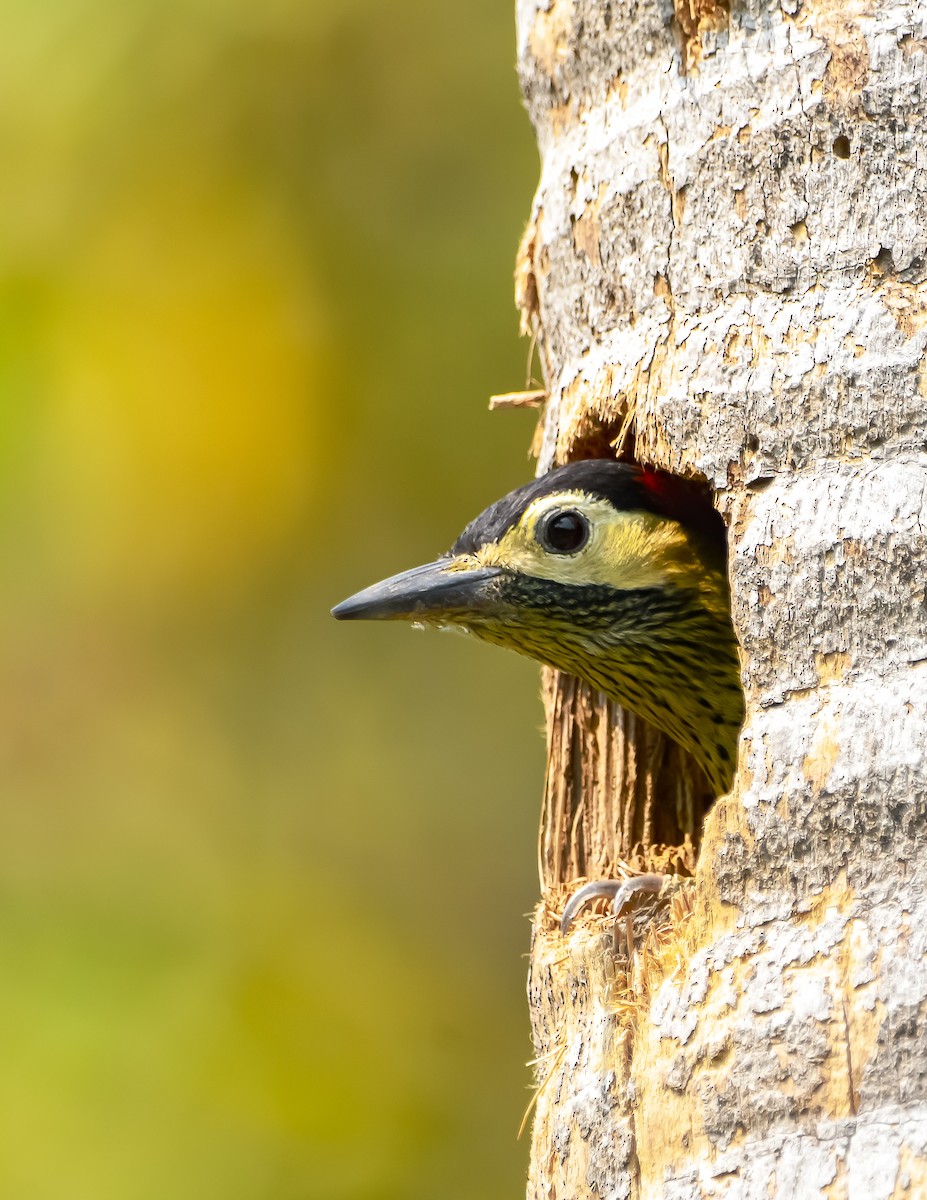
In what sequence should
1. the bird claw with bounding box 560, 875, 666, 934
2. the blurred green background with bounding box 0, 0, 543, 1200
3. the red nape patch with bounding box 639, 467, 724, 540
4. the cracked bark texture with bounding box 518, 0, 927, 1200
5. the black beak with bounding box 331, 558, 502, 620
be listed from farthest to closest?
1. the blurred green background with bounding box 0, 0, 543, 1200
2. the red nape patch with bounding box 639, 467, 724, 540
3. the black beak with bounding box 331, 558, 502, 620
4. the bird claw with bounding box 560, 875, 666, 934
5. the cracked bark texture with bounding box 518, 0, 927, 1200

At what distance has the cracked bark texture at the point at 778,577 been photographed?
291 centimetres

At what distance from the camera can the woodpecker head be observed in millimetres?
4379

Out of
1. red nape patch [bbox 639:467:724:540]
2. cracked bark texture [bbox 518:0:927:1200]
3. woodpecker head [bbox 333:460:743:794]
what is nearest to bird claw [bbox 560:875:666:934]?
cracked bark texture [bbox 518:0:927:1200]

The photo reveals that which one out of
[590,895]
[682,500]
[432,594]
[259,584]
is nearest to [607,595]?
[682,500]

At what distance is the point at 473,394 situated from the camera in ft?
29.2

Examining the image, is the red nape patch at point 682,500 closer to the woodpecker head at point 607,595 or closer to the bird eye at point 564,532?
the woodpecker head at point 607,595

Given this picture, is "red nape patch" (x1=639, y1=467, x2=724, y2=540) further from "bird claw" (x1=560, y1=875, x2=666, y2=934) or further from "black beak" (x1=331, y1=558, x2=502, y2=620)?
"bird claw" (x1=560, y1=875, x2=666, y2=934)

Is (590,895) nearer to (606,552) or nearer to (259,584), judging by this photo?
(606,552)

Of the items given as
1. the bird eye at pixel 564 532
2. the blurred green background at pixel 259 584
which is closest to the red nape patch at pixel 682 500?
the bird eye at pixel 564 532

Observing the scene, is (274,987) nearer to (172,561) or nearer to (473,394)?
(172,561)

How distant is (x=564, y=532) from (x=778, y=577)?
1248 mm

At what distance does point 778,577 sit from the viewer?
322 cm

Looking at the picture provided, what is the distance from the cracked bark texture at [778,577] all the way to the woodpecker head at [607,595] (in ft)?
1.64

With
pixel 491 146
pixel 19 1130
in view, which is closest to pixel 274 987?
pixel 19 1130
